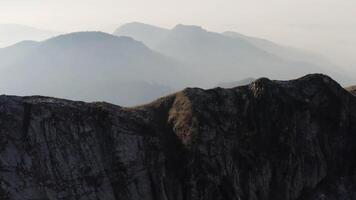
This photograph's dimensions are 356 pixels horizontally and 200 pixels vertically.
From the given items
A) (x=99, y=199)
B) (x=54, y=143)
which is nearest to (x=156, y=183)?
(x=99, y=199)

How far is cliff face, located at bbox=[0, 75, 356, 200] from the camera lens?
79.3 m

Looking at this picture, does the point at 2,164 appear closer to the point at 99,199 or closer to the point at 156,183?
the point at 99,199

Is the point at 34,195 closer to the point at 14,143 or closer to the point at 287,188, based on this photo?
the point at 14,143

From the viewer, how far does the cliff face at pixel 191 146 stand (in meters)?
79.3

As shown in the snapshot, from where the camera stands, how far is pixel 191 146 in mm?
89500

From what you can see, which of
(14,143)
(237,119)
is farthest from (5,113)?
(237,119)

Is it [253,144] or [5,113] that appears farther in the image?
[253,144]

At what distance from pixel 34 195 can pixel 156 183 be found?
21.4 m

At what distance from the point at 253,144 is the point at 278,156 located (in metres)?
5.86

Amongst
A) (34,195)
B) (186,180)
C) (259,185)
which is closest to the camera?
(34,195)

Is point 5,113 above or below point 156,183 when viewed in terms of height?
above

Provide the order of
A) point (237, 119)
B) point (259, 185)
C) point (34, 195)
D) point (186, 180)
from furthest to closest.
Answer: point (237, 119) → point (259, 185) → point (186, 180) → point (34, 195)

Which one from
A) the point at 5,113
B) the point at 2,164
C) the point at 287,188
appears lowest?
the point at 287,188

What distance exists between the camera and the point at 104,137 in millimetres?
85312
